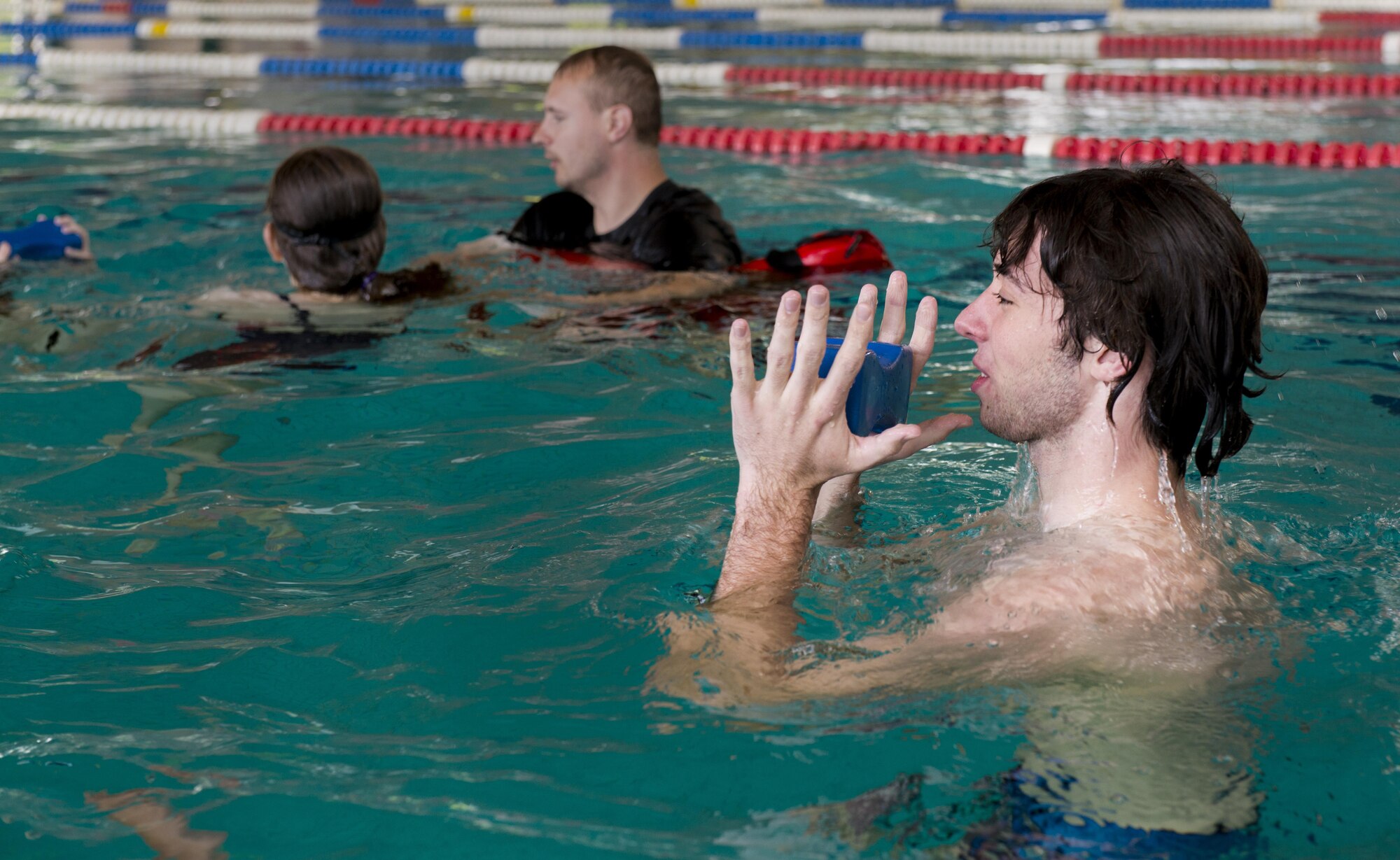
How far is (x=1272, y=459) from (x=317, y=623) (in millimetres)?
2429

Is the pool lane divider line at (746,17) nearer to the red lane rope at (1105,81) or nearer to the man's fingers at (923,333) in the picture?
the red lane rope at (1105,81)

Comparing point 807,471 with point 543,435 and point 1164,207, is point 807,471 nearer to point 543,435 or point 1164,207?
point 1164,207

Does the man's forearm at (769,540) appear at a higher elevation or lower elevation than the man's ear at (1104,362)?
lower

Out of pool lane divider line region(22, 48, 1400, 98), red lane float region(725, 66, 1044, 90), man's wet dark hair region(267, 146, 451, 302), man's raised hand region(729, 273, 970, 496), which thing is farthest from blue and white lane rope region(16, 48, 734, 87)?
man's raised hand region(729, 273, 970, 496)

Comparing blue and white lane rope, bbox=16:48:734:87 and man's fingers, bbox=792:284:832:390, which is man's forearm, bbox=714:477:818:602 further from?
blue and white lane rope, bbox=16:48:734:87

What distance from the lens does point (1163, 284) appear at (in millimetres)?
2186

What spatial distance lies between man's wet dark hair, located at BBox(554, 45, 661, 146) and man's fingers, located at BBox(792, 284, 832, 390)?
3527 millimetres

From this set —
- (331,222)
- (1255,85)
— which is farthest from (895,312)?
(1255,85)

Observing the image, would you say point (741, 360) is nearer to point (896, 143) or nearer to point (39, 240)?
point (39, 240)

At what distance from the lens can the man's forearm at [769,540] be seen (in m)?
2.25

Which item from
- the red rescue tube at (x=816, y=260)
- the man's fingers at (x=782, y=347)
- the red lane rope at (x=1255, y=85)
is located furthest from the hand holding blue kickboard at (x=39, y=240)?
the red lane rope at (x=1255, y=85)

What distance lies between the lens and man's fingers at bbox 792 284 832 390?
2008mm

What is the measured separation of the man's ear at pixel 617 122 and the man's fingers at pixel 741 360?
11.7ft

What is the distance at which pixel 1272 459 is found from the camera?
3619 mm
